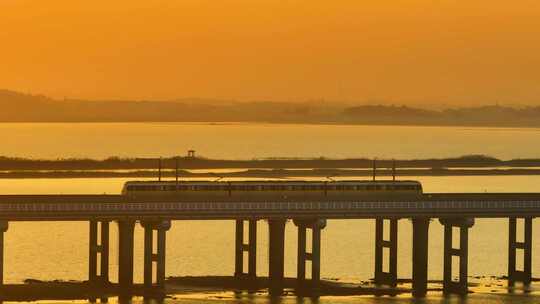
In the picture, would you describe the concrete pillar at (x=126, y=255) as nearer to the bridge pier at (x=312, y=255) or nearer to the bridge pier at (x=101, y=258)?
the bridge pier at (x=101, y=258)

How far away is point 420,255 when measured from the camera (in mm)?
136375

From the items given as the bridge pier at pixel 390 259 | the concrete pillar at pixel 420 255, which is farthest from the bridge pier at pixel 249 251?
the concrete pillar at pixel 420 255

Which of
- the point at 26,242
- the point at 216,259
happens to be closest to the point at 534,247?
the point at 216,259

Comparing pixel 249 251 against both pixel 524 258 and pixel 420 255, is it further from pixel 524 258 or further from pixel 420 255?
pixel 524 258

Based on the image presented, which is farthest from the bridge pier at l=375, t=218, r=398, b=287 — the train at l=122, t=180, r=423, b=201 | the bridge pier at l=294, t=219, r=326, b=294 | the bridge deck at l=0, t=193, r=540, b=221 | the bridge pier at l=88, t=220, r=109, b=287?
the bridge pier at l=88, t=220, r=109, b=287

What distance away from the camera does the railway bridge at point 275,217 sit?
421 ft

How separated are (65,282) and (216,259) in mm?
26160

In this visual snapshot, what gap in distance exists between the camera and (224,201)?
13162 centimetres

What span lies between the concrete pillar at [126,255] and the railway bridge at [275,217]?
0.06 metres

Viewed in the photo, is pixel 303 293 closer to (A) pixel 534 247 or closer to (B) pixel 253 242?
(B) pixel 253 242

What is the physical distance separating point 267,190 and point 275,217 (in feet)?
7.82

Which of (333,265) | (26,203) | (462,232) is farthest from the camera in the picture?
(333,265)

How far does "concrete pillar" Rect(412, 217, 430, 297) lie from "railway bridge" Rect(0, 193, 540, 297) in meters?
0.07

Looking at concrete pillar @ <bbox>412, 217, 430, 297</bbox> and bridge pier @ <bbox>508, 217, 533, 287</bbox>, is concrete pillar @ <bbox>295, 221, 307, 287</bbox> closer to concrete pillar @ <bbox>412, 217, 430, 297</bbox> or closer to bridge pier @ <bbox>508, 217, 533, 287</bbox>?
concrete pillar @ <bbox>412, 217, 430, 297</bbox>
